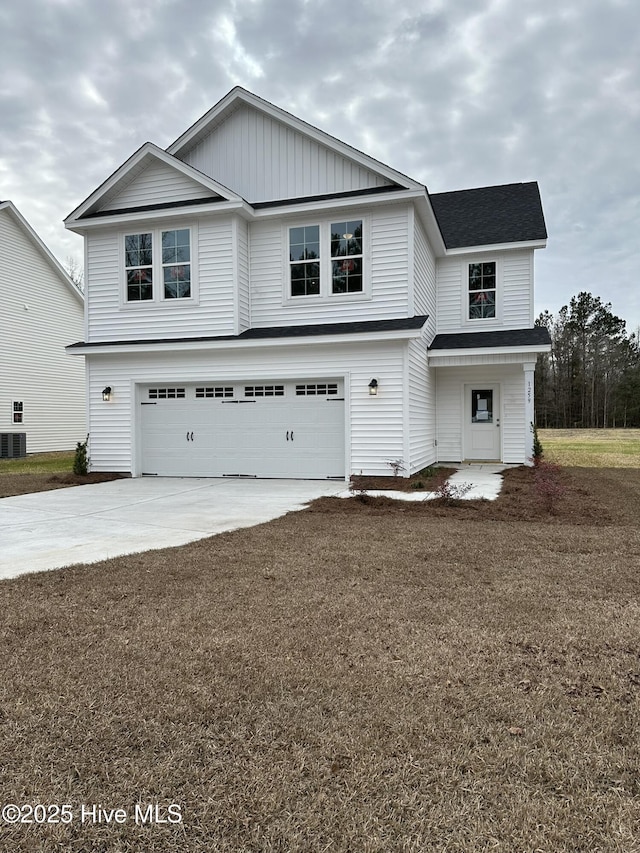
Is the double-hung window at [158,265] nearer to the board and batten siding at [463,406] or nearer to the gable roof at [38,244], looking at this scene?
the board and batten siding at [463,406]

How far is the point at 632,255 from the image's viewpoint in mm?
34531

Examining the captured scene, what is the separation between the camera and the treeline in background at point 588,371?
128 feet

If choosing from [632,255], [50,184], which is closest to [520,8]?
[50,184]

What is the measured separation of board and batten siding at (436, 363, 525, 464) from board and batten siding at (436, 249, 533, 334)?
125 cm

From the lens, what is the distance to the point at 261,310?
12391 millimetres

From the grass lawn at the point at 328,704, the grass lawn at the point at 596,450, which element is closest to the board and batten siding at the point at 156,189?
the grass lawn at the point at 328,704

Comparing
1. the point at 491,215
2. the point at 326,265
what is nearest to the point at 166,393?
the point at 326,265

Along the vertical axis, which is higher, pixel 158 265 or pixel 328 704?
pixel 158 265

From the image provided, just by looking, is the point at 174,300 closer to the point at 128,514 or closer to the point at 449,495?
the point at 128,514

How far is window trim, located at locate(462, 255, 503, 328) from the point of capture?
14.7 meters

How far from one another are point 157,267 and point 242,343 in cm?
281

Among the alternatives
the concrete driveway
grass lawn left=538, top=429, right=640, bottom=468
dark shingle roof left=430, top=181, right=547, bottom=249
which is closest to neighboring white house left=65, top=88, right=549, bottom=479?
the concrete driveway

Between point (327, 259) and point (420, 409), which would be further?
point (420, 409)

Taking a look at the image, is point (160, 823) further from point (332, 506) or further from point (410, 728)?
point (332, 506)
